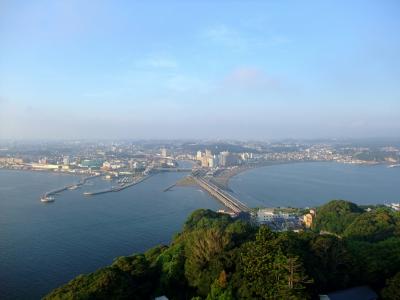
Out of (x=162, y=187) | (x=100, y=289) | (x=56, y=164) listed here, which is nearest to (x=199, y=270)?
(x=100, y=289)

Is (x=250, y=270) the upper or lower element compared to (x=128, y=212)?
upper

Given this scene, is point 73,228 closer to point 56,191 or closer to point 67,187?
point 56,191

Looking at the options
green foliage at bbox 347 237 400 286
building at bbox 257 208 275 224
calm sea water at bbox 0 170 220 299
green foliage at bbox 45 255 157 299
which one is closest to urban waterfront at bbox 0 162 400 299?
calm sea water at bbox 0 170 220 299

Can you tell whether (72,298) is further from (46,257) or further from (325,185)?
(325,185)

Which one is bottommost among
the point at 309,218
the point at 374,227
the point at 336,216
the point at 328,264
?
the point at 309,218

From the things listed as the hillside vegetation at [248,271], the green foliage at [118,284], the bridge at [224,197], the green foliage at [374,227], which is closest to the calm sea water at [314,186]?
the bridge at [224,197]

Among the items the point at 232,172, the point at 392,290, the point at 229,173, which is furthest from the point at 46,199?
the point at 232,172
